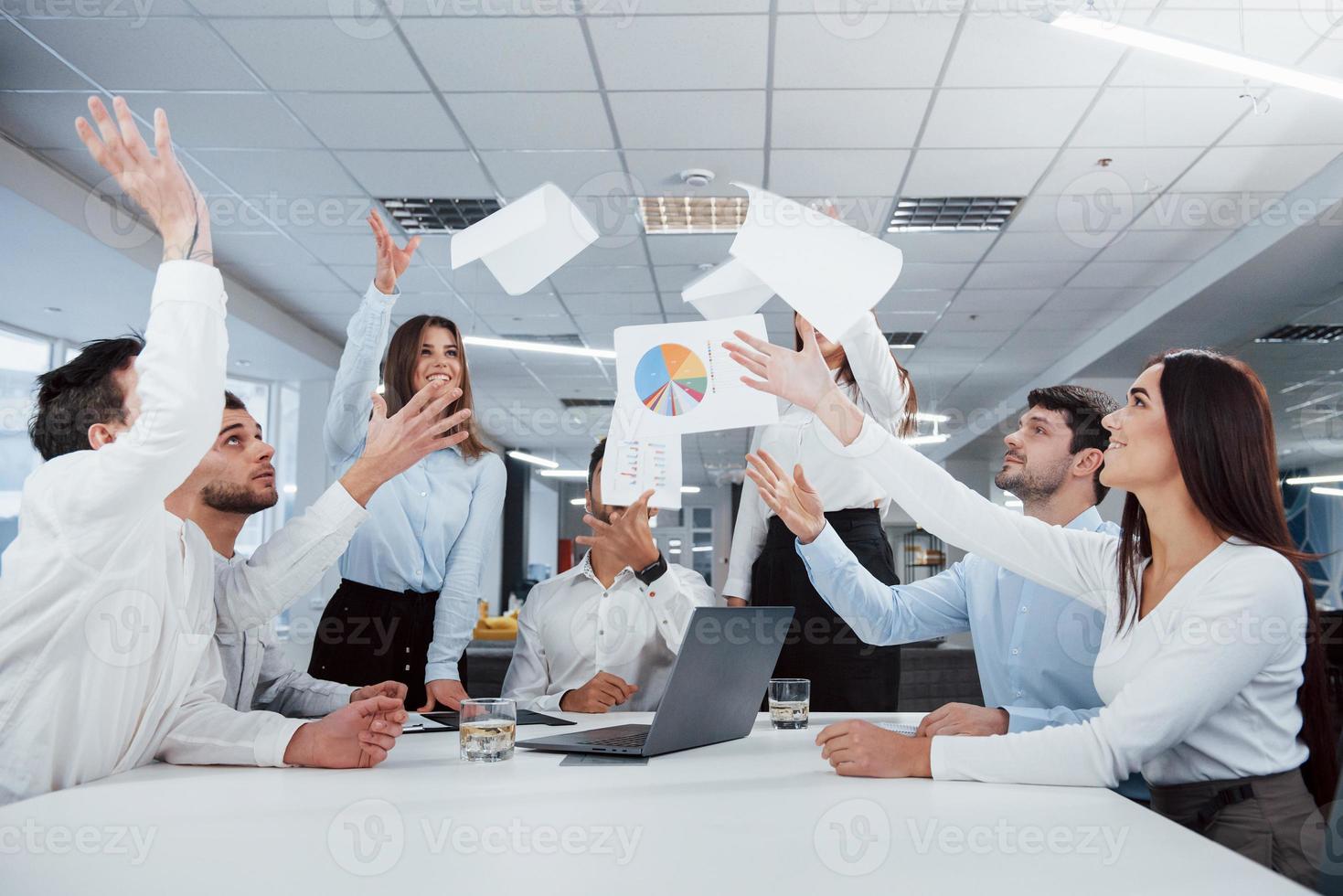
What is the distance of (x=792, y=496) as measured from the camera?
1.90 metres

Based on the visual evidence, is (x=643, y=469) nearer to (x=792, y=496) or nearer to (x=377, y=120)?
(x=792, y=496)

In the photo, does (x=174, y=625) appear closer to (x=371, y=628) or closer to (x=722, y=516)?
(x=371, y=628)

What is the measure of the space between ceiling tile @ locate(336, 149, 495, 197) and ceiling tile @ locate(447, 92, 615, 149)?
24 cm

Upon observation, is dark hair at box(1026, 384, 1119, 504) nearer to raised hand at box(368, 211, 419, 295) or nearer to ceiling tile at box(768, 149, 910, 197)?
raised hand at box(368, 211, 419, 295)

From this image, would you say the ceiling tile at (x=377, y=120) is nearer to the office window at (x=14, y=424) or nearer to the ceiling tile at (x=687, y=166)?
the ceiling tile at (x=687, y=166)

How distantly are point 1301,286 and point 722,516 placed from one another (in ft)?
46.8

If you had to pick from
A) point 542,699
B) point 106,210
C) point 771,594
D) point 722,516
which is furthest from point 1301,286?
point 722,516

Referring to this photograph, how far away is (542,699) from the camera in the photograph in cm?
209

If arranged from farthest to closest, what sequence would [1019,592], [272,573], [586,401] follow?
[586,401]
[1019,592]
[272,573]

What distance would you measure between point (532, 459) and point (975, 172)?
33.8 feet

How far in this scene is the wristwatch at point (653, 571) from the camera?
2.13m

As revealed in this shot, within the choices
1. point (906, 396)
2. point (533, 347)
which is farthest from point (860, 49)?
point (533, 347)

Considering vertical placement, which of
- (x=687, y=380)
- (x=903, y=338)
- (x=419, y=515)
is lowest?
(x=419, y=515)

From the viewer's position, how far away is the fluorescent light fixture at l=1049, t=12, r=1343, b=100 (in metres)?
3.08
